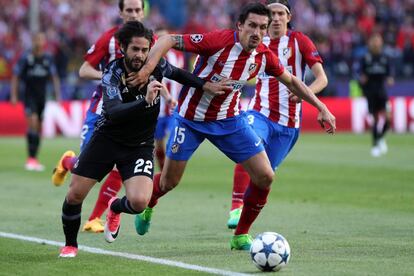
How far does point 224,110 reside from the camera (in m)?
9.30

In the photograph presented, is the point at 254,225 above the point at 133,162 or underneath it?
underneath


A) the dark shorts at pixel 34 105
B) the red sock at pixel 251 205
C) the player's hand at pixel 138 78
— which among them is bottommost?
the dark shorts at pixel 34 105

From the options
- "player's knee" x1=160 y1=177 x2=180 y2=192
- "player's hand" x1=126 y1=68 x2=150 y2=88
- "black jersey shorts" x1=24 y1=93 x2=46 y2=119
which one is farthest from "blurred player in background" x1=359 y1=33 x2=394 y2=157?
"player's hand" x1=126 y1=68 x2=150 y2=88

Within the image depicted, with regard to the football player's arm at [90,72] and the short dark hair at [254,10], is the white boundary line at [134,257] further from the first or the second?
the short dark hair at [254,10]

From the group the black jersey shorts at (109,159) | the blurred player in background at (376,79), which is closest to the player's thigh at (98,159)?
the black jersey shorts at (109,159)

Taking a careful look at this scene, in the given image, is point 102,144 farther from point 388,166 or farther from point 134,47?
point 388,166

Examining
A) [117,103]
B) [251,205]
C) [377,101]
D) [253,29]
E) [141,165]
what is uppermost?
[253,29]

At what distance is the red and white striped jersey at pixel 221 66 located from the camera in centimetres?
895

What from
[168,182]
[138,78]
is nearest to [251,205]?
[168,182]

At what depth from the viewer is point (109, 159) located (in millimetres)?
8609

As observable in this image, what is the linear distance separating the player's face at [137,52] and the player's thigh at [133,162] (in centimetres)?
75

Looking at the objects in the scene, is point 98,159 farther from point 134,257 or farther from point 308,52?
point 308,52

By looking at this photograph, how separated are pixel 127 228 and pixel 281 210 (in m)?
2.47

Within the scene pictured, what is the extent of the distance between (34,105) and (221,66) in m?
10.9
